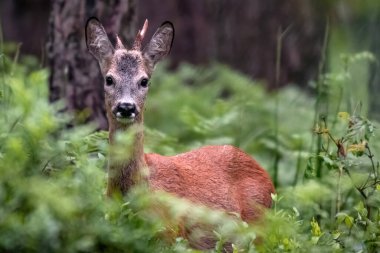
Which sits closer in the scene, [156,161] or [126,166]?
[126,166]

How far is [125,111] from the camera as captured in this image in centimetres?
686

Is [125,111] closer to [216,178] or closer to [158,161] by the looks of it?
[158,161]

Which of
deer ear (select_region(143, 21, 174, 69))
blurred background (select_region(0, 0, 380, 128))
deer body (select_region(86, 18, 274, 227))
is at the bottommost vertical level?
blurred background (select_region(0, 0, 380, 128))

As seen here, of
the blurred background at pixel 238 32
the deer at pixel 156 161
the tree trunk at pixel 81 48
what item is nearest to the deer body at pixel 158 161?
the deer at pixel 156 161

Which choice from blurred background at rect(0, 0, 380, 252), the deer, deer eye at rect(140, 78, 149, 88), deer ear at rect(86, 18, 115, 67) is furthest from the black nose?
deer ear at rect(86, 18, 115, 67)

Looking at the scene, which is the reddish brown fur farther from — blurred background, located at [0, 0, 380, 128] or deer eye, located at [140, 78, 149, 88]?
blurred background, located at [0, 0, 380, 128]

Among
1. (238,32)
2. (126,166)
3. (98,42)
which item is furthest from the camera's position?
(238,32)

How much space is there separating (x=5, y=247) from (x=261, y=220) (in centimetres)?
233

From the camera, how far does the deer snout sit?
22.5 ft

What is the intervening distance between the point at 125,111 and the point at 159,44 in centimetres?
83

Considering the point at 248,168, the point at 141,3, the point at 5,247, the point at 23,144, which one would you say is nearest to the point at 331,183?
the point at 248,168

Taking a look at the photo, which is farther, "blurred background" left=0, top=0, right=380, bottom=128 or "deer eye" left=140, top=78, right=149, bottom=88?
"blurred background" left=0, top=0, right=380, bottom=128

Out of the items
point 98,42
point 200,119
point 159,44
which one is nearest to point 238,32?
point 200,119

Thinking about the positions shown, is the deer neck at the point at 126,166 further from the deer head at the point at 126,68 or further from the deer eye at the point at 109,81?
the deer eye at the point at 109,81
